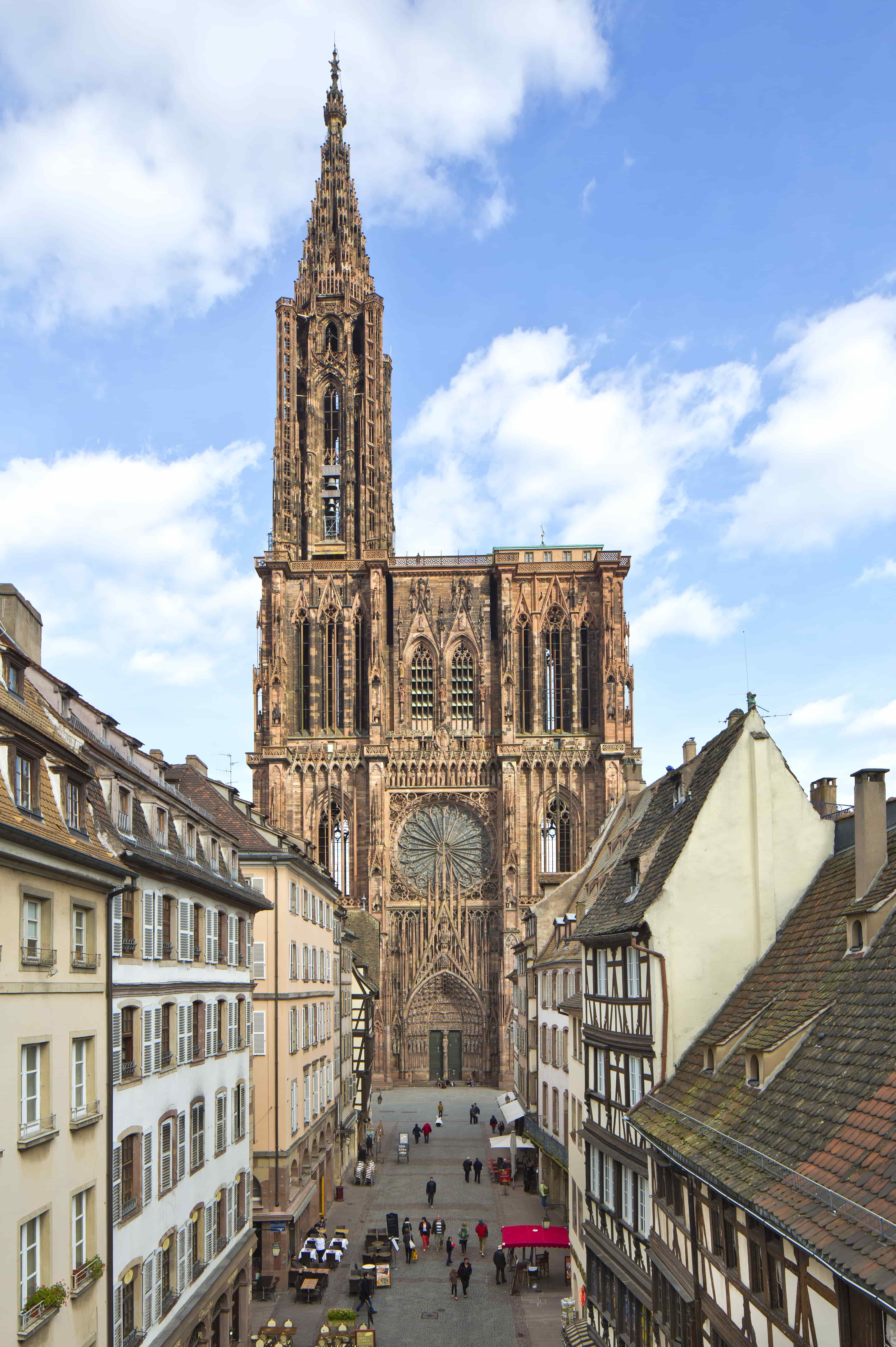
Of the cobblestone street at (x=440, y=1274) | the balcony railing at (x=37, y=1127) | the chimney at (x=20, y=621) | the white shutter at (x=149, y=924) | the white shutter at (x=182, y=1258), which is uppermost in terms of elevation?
the chimney at (x=20, y=621)

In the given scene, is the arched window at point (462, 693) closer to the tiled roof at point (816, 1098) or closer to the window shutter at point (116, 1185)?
the tiled roof at point (816, 1098)

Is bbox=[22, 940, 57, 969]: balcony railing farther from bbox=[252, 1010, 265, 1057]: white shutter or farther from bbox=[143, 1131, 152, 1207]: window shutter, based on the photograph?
bbox=[252, 1010, 265, 1057]: white shutter

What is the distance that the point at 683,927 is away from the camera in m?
18.4

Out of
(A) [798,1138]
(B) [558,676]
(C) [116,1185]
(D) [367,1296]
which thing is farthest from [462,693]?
(A) [798,1138]

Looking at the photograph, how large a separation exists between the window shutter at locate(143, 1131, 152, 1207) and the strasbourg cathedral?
5698cm

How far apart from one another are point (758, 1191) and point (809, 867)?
7335 millimetres

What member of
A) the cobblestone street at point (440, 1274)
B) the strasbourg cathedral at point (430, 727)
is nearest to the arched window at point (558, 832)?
the strasbourg cathedral at point (430, 727)

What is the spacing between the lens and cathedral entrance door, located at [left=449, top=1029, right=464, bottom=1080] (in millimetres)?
77812

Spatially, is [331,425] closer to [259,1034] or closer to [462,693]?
[462,693]

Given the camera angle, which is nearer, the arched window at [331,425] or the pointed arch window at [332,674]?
the pointed arch window at [332,674]

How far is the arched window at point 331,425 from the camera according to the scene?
287ft

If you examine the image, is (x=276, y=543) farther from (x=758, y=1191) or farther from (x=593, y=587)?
(x=758, y=1191)

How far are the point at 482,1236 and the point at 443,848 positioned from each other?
4532 centimetres

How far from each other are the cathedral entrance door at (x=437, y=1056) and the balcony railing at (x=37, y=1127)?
6504 centimetres
